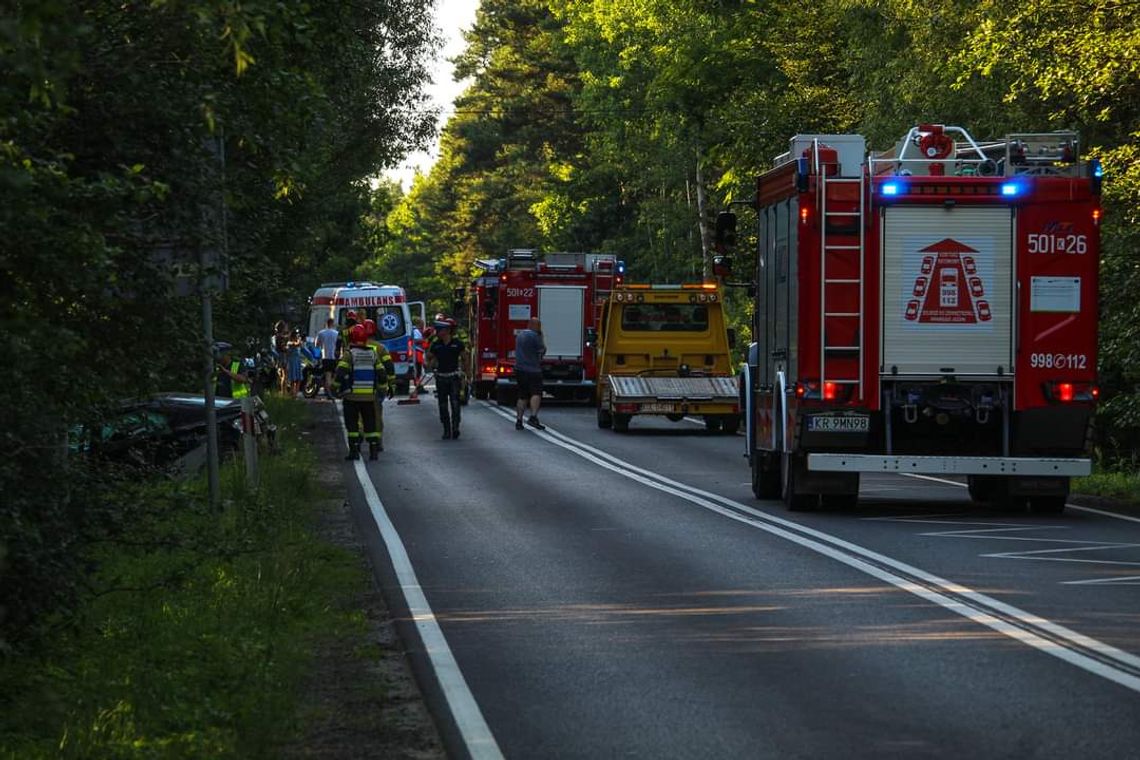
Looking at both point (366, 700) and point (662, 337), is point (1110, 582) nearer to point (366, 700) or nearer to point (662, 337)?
point (366, 700)

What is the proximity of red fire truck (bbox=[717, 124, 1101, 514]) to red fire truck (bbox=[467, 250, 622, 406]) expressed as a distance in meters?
24.4

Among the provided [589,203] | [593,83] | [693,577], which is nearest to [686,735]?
[693,577]

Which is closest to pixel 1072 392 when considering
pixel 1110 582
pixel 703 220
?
pixel 1110 582

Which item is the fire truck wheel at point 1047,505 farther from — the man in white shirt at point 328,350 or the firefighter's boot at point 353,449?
the man in white shirt at point 328,350

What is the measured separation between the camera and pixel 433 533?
657 inches

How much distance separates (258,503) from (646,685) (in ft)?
25.5

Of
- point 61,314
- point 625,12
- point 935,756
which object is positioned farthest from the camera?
point 625,12

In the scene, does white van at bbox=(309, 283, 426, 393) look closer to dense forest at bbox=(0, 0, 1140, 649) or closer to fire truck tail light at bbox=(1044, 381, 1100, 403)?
dense forest at bbox=(0, 0, 1140, 649)

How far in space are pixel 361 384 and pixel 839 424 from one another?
29.6 feet

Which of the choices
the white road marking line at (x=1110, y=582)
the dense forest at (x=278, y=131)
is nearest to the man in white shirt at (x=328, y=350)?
the dense forest at (x=278, y=131)

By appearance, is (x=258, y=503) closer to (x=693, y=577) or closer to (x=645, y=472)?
(x=693, y=577)

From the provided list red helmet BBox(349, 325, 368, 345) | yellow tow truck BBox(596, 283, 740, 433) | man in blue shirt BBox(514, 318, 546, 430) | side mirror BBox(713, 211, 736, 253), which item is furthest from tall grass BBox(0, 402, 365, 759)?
yellow tow truck BBox(596, 283, 740, 433)

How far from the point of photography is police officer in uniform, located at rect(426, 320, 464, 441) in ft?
99.0

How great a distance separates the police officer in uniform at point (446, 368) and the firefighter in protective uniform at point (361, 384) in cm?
409
